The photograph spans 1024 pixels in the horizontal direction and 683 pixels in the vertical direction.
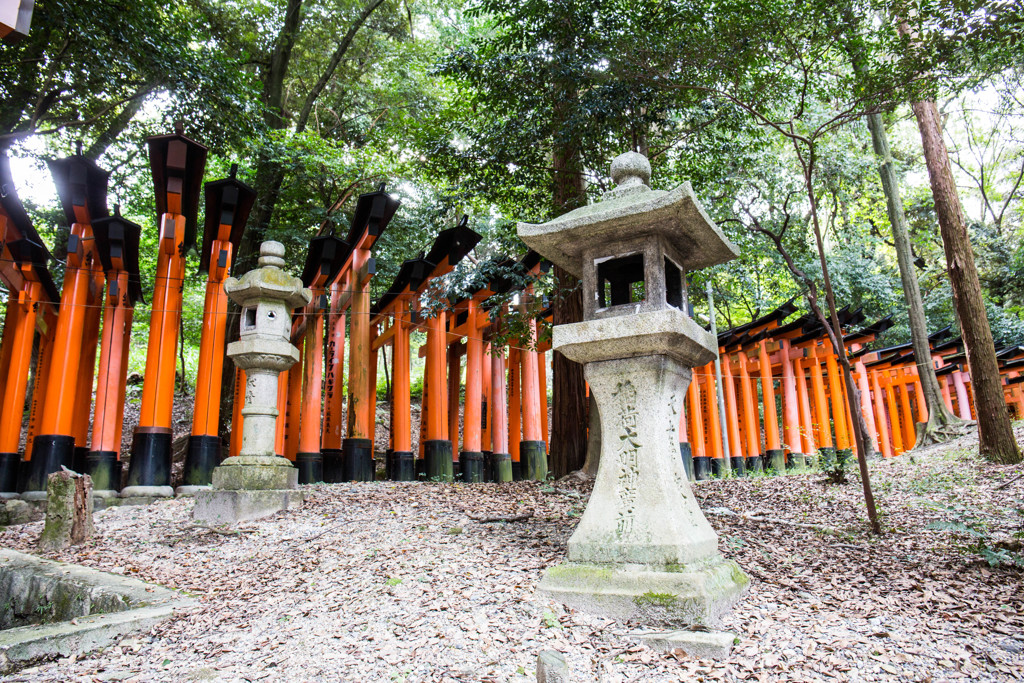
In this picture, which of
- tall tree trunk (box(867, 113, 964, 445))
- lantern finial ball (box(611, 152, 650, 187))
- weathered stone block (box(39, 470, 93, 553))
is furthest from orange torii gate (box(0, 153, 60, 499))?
tall tree trunk (box(867, 113, 964, 445))

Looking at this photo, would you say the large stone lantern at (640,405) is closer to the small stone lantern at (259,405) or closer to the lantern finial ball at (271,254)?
the small stone lantern at (259,405)

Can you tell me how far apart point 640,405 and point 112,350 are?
8046mm

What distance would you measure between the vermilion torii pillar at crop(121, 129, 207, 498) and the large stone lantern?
6.16 meters

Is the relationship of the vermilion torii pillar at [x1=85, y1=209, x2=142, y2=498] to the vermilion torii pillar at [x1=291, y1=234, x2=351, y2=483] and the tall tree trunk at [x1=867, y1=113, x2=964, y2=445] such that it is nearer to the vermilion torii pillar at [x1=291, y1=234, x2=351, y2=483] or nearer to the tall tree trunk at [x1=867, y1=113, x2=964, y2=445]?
the vermilion torii pillar at [x1=291, y1=234, x2=351, y2=483]

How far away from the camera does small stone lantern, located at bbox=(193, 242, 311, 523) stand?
6.26 meters

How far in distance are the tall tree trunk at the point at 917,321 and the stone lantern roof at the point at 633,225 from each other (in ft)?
25.0

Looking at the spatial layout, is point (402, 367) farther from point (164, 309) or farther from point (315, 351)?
point (164, 309)

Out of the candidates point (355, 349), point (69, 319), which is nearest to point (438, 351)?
point (355, 349)

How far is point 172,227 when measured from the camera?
839cm

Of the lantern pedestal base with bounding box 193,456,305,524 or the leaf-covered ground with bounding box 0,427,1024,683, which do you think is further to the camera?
the lantern pedestal base with bounding box 193,456,305,524

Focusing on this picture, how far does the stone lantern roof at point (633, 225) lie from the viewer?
3.79 meters

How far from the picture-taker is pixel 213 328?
8.44m

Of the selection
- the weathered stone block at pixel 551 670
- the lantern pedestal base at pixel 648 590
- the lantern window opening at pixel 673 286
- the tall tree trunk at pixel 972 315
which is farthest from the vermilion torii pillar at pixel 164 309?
the tall tree trunk at pixel 972 315

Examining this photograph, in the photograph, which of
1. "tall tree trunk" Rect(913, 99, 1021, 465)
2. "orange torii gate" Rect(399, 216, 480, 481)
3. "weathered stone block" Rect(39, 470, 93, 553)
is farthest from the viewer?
"orange torii gate" Rect(399, 216, 480, 481)
